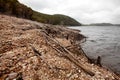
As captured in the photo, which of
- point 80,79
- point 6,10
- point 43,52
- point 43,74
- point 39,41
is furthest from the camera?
point 6,10

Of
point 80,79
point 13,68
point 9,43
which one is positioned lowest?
point 80,79

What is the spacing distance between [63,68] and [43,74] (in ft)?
6.28

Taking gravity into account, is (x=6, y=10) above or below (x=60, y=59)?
above

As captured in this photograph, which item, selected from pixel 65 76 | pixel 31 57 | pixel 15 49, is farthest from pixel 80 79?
pixel 15 49

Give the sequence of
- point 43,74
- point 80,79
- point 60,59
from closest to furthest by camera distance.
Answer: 1. point 43,74
2. point 80,79
3. point 60,59

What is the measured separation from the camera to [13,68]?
8.62m

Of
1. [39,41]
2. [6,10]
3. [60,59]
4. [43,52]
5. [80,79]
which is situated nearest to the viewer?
[80,79]

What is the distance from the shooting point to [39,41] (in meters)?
14.5

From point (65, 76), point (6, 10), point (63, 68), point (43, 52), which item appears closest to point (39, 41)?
point (43, 52)

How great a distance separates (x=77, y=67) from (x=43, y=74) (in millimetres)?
3140

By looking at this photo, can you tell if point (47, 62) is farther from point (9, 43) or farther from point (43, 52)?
point (9, 43)

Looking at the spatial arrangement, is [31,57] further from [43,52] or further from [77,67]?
[77,67]

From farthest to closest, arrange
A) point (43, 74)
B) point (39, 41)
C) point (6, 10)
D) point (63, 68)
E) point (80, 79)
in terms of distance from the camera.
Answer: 1. point (6, 10)
2. point (39, 41)
3. point (63, 68)
4. point (80, 79)
5. point (43, 74)

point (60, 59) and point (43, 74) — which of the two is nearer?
point (43, 74)
